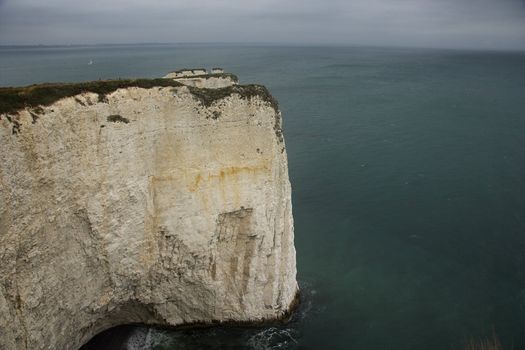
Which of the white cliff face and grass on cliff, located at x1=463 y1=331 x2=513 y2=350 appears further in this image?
grass on cliff, located at x1=463 y1=331 x2=513 y2=350

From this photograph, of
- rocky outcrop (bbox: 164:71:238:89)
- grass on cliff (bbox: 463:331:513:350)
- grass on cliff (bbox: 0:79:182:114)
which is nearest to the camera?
grass on cliff (bbox: 0:79:182:114)

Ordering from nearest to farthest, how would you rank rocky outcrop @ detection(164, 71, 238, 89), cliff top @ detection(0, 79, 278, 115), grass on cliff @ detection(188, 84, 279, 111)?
cliff top @ detection(0, 79, 278, 115)
grass on cliff @ detection(188, 84, 279, 111)
rocky outcrop @ detection(164, 71, 238, 89)

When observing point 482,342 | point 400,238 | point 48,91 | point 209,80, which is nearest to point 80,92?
point 48,91

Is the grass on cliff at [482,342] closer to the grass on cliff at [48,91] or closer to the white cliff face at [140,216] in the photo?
the white cliff face at [140,216]

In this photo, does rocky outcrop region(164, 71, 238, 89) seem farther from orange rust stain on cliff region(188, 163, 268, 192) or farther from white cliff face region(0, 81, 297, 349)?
orange rust stain on cliff region(188, 163, 268, 192)

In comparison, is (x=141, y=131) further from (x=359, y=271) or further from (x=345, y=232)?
(x=345, y=232)

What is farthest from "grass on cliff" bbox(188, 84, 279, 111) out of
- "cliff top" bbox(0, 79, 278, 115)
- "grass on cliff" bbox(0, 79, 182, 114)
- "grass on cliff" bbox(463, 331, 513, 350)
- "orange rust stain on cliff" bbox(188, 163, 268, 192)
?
"grass on cliff" bbox(463, 331, 513, 350)
